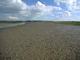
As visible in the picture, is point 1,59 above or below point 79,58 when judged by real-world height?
below

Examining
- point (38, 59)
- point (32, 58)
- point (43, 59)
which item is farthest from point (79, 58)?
point (32, 58)

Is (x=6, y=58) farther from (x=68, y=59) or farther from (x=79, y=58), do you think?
(x=79, y=58)

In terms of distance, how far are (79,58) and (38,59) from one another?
342 centimetres

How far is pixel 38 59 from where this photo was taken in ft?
14.9

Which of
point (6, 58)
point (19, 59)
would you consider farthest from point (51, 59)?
point (6, 58)

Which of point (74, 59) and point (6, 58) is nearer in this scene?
point (74, 59)

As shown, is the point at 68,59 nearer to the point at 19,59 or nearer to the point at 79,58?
the point at 79,58

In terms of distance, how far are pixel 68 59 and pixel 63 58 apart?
0.39 m

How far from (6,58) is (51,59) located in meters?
3.91

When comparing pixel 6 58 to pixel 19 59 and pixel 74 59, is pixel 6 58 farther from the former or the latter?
pixel 74 59

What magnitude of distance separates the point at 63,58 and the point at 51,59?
1029 mm

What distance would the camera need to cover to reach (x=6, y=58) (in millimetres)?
4770

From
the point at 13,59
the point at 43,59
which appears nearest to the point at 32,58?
the point at 43,59

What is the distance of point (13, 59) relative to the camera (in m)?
4.60
